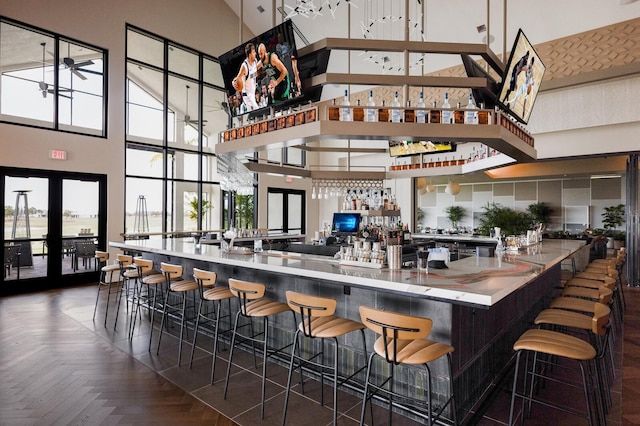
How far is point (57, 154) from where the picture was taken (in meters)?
7.04

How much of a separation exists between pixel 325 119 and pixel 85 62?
664 centimetres

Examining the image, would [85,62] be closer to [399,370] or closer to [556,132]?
[399,370]

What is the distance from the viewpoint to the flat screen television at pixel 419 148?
5895mm

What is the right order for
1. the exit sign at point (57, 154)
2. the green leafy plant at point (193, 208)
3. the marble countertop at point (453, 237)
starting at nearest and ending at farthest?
the exit sign at point (57, 154) → the marble countertop at point (453, 237) → the green leafy plant at point (193, 208)

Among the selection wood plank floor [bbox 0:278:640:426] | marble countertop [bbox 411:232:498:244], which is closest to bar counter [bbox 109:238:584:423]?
wood plank floor [bbox 0:278:640:426]

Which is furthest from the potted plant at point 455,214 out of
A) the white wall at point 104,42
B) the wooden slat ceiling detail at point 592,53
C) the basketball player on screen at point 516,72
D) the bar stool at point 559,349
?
the bar stool at point 559,349

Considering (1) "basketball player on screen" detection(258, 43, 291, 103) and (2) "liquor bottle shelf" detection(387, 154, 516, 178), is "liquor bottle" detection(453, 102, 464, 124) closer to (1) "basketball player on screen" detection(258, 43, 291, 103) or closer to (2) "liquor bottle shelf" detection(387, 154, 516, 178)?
(2) "liquor bottle shelf" detection(387, 154, 516, 178)

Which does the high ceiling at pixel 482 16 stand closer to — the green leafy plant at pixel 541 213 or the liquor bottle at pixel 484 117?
the liquor bottle at pixel 484 117

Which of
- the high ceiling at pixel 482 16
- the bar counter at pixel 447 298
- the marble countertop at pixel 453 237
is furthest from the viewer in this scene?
the marble countertop at pixel 453 237

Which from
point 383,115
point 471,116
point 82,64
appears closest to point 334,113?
point 383,115

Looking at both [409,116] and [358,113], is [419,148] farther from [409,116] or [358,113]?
[358,113]

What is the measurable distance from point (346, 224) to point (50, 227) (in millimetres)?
5684

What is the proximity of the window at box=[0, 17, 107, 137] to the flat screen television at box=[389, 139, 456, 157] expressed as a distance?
5.98 meters

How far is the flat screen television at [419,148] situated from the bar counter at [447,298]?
2396 millimetres
